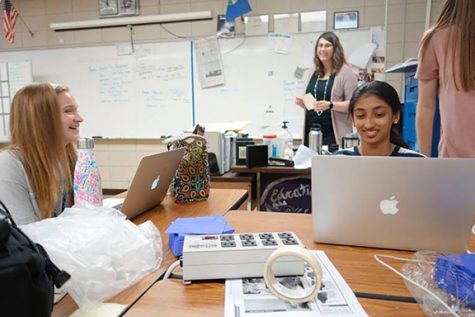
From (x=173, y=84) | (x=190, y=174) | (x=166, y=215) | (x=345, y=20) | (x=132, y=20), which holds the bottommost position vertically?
(x=166, y=215)

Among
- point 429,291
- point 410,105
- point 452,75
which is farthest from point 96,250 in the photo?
point 410,105

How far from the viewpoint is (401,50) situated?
3.65 metres

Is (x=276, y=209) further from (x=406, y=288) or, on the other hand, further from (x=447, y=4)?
(x=406, y=288)

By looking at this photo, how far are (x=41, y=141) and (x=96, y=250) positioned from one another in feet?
2.40

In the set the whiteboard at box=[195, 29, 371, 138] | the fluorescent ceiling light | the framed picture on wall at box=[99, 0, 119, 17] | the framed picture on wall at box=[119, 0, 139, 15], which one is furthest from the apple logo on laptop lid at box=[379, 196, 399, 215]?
the framed picture on wall at box=[99, 0, 119, 17]

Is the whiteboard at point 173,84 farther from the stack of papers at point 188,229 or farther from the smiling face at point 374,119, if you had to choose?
the stack of papers at point 188,229

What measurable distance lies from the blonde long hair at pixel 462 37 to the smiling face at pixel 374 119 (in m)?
0.26

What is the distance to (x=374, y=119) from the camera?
1.43 meters

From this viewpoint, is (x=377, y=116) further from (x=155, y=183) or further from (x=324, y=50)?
(x=324, y=50)

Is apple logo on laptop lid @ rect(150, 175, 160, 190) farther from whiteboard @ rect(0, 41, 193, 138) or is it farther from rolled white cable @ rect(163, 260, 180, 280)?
whiteboard @ rect(0, 41, 193, 138)

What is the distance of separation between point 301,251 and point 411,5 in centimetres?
375

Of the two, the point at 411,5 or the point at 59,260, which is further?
the point at 411,5

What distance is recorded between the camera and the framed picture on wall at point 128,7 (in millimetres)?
4016

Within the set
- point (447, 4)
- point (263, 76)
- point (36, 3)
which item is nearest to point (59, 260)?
point (447, 4)
